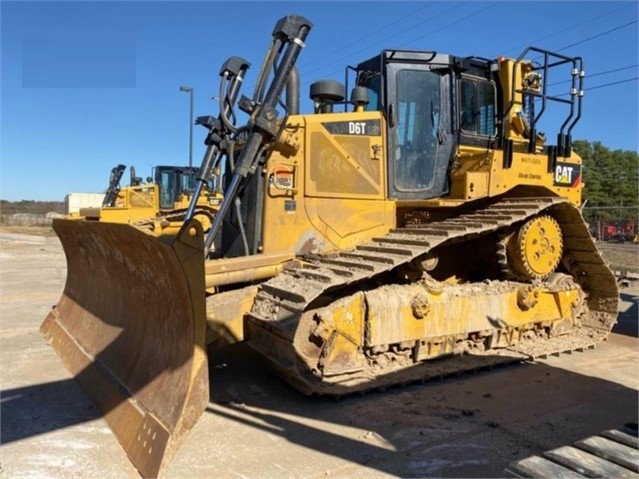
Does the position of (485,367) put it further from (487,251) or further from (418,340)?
(487,251)

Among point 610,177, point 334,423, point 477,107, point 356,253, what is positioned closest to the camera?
point 334,423

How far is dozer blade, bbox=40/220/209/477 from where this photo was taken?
12.3 feet

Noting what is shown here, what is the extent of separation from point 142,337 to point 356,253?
208 centimetres

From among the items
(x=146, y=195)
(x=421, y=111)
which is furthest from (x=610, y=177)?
(x=421, y=111)

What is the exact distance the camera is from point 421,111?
6164mm

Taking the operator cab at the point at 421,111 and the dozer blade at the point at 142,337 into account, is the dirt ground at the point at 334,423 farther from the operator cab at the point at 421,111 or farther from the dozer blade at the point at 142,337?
→ the operator cab at the point at 421,111

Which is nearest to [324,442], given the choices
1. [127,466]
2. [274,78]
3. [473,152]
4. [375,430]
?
[375,430]

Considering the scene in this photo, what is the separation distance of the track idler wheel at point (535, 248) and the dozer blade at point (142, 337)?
3754 millimetres

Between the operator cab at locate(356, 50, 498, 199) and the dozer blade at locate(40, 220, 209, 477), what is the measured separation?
9.13ft

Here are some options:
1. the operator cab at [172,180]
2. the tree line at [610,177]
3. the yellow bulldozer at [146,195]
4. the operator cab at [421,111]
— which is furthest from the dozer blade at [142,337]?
the tree line at [610,177]

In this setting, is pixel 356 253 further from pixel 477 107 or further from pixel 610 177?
pixel 610 177

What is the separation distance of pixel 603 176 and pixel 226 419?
151 ft

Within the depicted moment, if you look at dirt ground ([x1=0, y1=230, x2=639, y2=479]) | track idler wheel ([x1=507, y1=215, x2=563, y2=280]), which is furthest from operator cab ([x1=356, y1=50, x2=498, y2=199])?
dirt ground ([x1=0, y1=230, x2=639, y2=479])

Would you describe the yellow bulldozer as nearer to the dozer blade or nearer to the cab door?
the dozer blade
